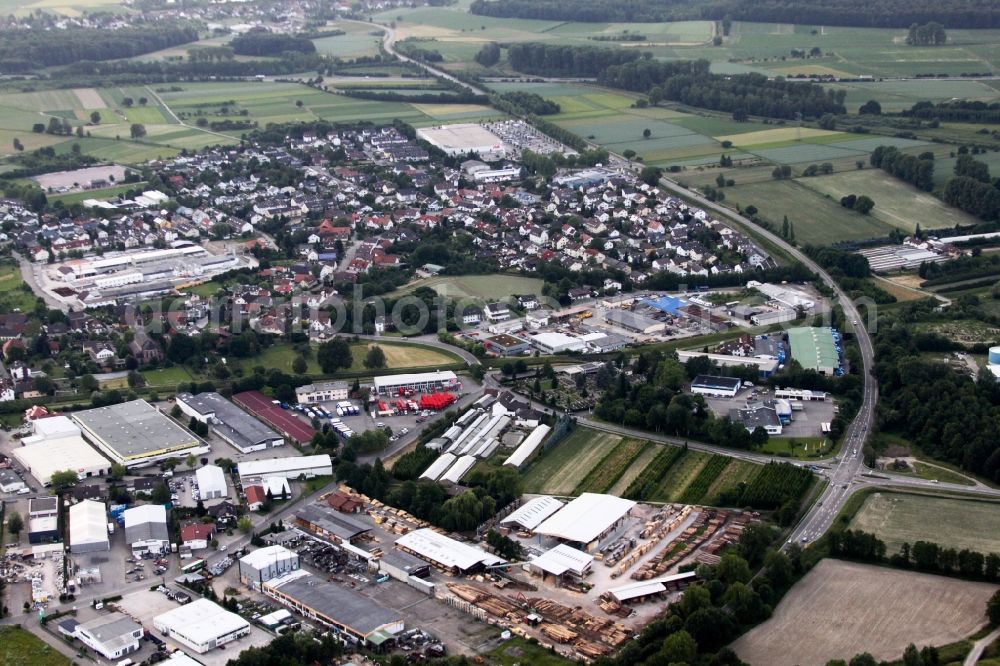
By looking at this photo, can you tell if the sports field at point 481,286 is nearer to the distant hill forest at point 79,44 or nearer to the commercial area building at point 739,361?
the commercial area building at point 739,361

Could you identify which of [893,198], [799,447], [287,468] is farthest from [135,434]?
[893,198]

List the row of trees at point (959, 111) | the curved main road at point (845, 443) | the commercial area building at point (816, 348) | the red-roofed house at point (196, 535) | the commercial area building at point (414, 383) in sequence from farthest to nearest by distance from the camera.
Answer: the row of trees at point (959, 111), the commercial area building at point (816, 348), the commercial area building at point (414, 383), the curved main road at point (845, 443), the red-roofed house at point (196, 535)

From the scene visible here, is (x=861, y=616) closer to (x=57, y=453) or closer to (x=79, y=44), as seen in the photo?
(x=57, y=453)

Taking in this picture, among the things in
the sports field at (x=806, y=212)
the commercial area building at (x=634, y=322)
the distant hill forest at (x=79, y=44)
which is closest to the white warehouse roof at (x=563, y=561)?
the commercial area building at (x=634, y=322)

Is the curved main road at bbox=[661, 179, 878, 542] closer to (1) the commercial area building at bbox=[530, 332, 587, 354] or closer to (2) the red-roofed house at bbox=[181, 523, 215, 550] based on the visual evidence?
(1) the commercial area building at bbox=[530, 332, 587, 354]

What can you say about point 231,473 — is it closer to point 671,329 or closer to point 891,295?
point 671,329

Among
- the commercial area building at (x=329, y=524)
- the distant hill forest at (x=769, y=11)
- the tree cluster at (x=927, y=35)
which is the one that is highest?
the distant hill forest at (x=769, y=11)

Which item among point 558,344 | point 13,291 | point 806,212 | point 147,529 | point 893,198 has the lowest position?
point 147,529
